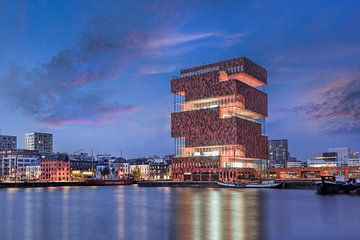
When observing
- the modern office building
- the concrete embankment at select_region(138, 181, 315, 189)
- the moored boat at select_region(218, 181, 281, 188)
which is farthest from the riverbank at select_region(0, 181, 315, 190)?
the modern office building

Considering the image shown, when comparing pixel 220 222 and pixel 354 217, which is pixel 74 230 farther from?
pixel 354 217

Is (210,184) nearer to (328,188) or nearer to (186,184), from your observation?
(186,184)

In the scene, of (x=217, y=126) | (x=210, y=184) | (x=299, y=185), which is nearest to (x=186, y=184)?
(x=210, y=184)

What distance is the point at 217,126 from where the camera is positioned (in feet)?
611

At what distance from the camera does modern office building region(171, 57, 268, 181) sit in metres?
183

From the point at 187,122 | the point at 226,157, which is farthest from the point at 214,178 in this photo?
the point at 187,122

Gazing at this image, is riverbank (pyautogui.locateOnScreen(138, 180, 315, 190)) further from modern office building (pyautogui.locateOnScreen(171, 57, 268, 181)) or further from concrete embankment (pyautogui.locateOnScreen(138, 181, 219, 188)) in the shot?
modern office building (pyautogui.locateOnScreen(171, 57, 268, 181))

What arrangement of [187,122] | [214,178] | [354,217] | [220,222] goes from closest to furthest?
[220,222] → [354,217] → [214,178] → [187,122]

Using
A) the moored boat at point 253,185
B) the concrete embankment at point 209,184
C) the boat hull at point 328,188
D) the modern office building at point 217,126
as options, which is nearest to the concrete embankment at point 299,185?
the concrete embankment at point 209,184

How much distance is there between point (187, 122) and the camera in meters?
194

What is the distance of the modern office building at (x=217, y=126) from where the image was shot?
183 meters

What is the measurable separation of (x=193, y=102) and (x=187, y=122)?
35.7 feet

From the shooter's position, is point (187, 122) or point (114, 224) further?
point (187, 122)

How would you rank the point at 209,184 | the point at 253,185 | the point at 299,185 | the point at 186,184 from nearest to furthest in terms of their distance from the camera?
the point at 253,185, the point at 299,185, the point at 209,184, the point at 186,184
